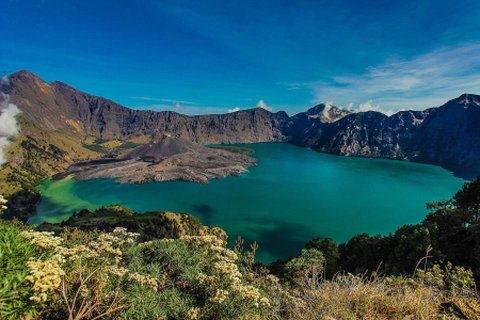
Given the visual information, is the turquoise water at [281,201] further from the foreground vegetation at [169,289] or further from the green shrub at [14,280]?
Answer: the green shrub at [14,280]

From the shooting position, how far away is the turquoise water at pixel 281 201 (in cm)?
7969

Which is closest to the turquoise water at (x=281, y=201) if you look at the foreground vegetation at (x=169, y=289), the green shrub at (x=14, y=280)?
the foreground vegetation at (x=169, y=289)

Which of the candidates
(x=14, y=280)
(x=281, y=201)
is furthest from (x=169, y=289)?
(x=281, y=201)

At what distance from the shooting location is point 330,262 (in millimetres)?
41312

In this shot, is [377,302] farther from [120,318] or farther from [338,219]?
[338,219]

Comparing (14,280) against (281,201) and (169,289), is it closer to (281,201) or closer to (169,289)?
(169,289)

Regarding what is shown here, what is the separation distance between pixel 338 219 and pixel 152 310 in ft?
294

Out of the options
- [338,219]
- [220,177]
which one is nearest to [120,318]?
[338,219]

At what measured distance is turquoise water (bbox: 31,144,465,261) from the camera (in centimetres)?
7969

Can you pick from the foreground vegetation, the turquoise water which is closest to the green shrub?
the foreground vegetation

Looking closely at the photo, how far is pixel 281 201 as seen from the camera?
111188mm

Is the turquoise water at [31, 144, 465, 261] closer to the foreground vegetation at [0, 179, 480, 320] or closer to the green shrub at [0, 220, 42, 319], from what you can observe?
the foreground vegetation at [0, 179, 480, 320]

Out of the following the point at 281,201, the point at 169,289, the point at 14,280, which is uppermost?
the point at 14,280

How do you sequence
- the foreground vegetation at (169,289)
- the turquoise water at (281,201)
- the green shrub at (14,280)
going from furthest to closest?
the turquoise water at (281,201) → the foreground vegetation at (169,289) → the green shrub at (14,280)
